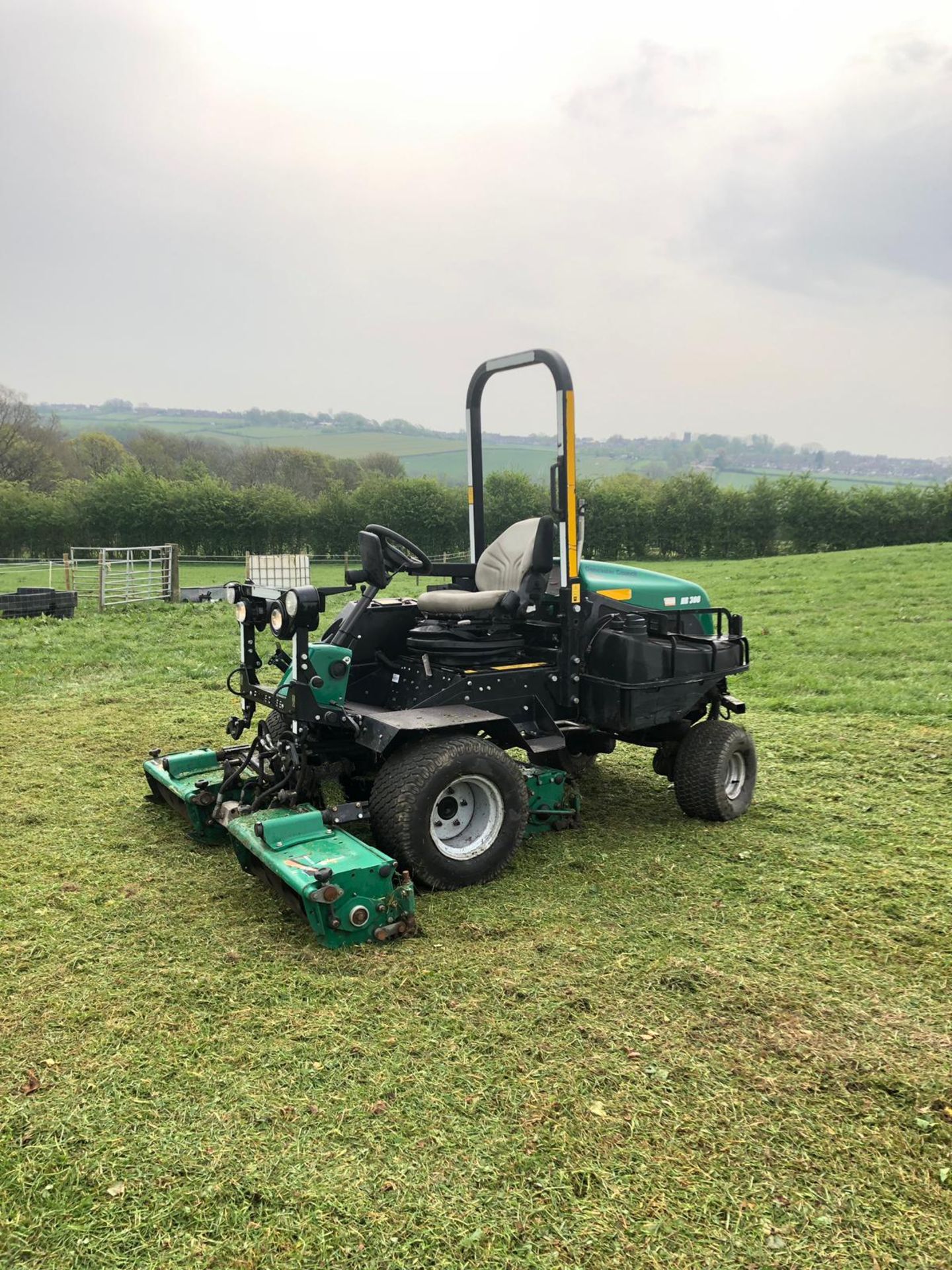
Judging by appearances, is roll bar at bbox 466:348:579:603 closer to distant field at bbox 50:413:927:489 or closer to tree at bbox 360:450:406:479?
distant field at bbox 50:413:927:489

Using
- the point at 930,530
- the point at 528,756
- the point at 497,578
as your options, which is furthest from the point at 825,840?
the point at 930,530

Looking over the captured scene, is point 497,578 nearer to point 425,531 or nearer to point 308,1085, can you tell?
Result: point 308,1085

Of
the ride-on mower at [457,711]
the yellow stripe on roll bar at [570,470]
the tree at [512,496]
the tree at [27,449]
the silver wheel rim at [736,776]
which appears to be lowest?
the silver wheel rim at [736,776]

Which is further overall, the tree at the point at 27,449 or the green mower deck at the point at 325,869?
the tree at the point at 27,449

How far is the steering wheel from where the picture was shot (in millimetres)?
5008

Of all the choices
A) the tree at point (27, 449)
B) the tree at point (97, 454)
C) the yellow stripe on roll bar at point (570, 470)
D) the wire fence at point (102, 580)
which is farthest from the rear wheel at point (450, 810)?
the tree at point (97, 454)

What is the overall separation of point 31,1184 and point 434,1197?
1.11 metres

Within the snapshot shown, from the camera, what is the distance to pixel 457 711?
4.72 meters

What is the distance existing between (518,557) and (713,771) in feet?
5.77

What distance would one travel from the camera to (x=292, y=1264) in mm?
2244

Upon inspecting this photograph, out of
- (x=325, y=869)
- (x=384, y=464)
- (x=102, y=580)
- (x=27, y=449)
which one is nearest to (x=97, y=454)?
(x=27, y=449)

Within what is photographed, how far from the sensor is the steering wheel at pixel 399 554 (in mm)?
5008

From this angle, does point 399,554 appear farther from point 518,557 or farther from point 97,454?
point 97,454

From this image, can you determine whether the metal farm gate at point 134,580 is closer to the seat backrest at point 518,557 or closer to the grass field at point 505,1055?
the grass field at point 505,1055
